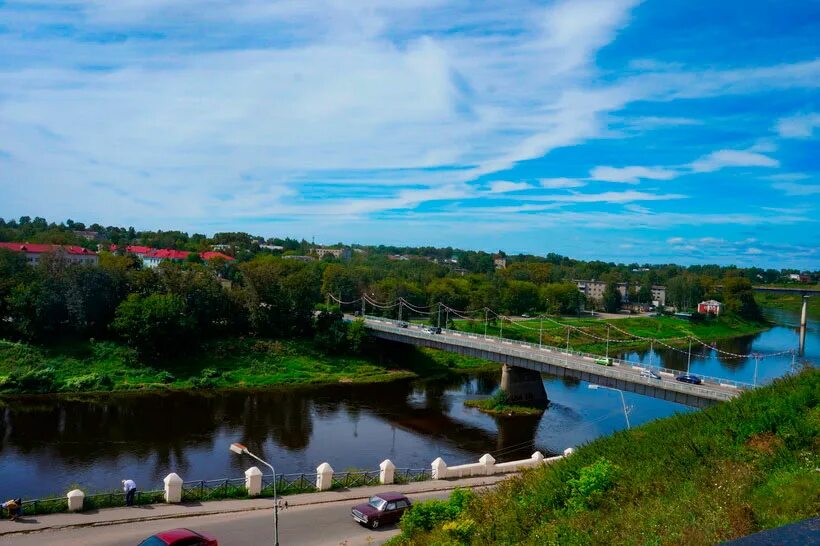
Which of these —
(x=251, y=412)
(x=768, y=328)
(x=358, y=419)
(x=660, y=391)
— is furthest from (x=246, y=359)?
(x=768, y=328)

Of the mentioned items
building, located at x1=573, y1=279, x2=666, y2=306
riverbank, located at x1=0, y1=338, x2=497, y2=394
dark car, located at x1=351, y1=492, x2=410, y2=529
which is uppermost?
building, located at x1=573, y1=279, x2=666, y2=306

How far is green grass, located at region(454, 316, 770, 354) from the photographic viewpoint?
99.1 meters

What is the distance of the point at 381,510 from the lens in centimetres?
2341

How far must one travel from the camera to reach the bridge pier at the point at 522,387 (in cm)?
5819

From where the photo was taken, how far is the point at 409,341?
70.9 metres

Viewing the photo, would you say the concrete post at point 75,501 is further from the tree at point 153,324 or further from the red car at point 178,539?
the tree at point 153,324

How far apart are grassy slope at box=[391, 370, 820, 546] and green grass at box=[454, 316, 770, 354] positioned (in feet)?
244

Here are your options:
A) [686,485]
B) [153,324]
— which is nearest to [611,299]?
[153,324]

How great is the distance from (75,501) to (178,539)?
673cm

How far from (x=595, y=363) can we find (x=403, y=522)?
1541 inches

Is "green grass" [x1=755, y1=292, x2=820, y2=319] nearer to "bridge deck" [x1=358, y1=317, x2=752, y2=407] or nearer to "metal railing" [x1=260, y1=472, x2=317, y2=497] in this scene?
"bridge deck" [x1=358, y1=317, x2=752, y2=407]

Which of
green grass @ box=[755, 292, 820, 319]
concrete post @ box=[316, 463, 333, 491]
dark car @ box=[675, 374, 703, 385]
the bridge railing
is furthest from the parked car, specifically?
green grass @ box=[755, 292, 820, 319]

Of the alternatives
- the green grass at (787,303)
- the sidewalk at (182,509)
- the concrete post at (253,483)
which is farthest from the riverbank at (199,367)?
the green grass at (787,303)

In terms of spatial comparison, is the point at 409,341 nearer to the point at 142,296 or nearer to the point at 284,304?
the point at 284,304
